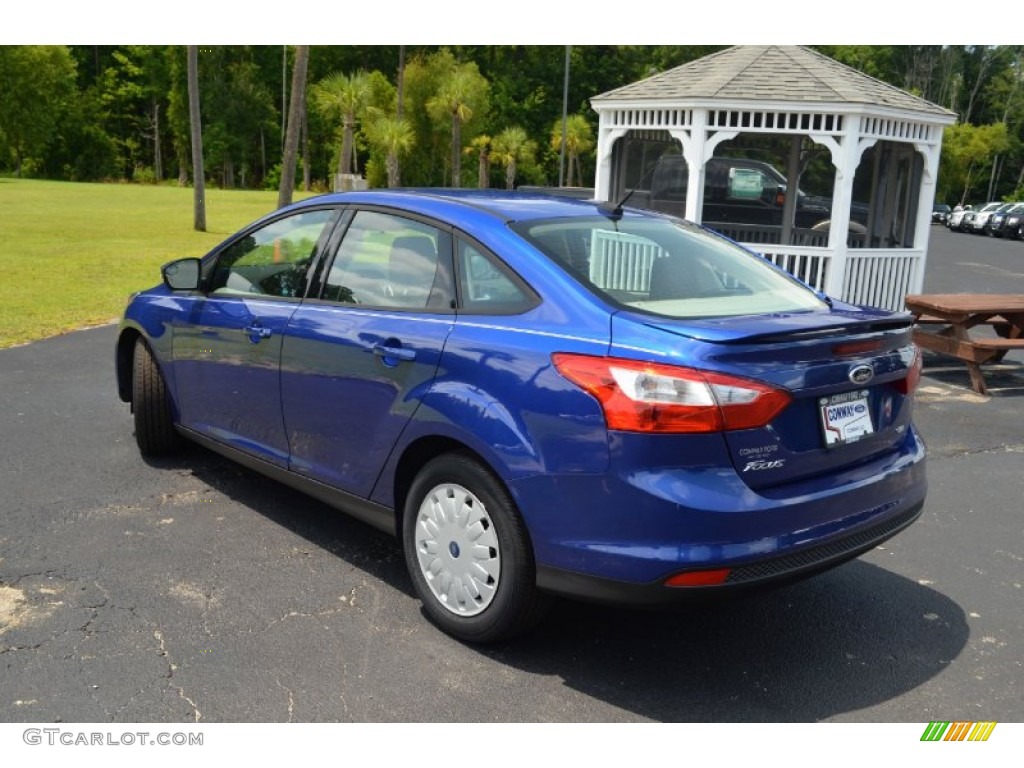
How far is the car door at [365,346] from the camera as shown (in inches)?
146

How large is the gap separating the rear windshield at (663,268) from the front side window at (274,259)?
1.23 metres

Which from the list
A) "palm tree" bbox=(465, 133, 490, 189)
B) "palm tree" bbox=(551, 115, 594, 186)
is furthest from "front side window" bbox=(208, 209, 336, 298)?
"palm tree" bbox=(551, 115, 594, 186)

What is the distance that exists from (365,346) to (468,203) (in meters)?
0.76

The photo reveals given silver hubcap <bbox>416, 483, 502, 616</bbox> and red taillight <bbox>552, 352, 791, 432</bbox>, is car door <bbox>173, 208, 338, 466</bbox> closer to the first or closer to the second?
silver hubcap <bbox>416, 483, 502, 616</bbox>

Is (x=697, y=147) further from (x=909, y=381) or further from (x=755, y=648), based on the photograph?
(x=755, y=648)

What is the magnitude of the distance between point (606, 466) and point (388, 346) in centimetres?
118

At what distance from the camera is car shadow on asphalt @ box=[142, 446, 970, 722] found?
3270 mm

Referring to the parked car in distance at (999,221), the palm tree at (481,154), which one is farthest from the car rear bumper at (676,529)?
the palm tree at (481,154)

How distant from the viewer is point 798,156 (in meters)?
13.1

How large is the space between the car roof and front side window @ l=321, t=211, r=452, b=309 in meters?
0.08

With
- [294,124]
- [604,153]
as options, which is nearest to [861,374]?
[604,153]

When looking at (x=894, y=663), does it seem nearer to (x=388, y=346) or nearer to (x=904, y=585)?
(x=904, y=585)

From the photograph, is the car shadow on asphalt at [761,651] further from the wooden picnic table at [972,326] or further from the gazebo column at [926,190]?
the gazebo column at [926,190]

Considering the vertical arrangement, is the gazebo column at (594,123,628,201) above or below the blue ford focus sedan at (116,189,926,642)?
above
